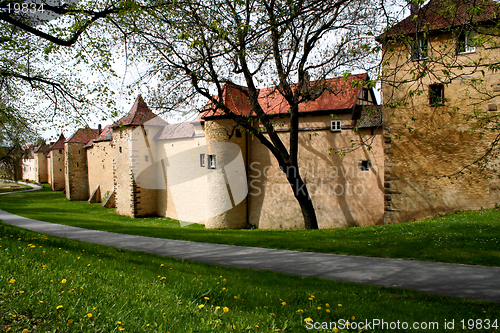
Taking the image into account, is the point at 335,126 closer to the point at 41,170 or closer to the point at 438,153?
the point at 438,153

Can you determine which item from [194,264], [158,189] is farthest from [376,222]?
[158,189]

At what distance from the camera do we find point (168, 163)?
2602 centimetres

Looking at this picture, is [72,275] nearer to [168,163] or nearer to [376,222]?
[376,222]

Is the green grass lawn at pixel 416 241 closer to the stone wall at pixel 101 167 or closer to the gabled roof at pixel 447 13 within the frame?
the gabled roof at pixel 447 13

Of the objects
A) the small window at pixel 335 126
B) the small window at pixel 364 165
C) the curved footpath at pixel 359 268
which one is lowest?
the curved footpath at pixel 359 268

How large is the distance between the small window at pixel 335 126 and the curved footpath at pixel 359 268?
1044cm

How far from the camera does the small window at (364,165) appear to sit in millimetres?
17203

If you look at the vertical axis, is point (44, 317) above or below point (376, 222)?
above

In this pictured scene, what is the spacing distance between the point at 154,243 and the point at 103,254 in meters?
3.27

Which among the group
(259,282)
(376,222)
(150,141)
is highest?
(150,141)

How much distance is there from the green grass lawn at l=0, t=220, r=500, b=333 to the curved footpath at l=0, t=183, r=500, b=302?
2.09 ft

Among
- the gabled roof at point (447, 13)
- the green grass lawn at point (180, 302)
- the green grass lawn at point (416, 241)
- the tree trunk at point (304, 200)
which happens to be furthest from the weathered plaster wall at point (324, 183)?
the green grass lawn at point (180, 302)

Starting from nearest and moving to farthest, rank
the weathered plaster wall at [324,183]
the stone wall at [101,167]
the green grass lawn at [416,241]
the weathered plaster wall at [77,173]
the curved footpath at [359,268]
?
the curved footpath at [359,268], the green grass lawn at [416,241], the weathered plaster wall at [324,183], the stone wall at [101,167], the weathered plaster wall at [77,173]

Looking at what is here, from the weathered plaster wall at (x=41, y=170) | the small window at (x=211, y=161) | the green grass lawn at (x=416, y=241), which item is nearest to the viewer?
the green grass lawn at (x=416, y=241)
